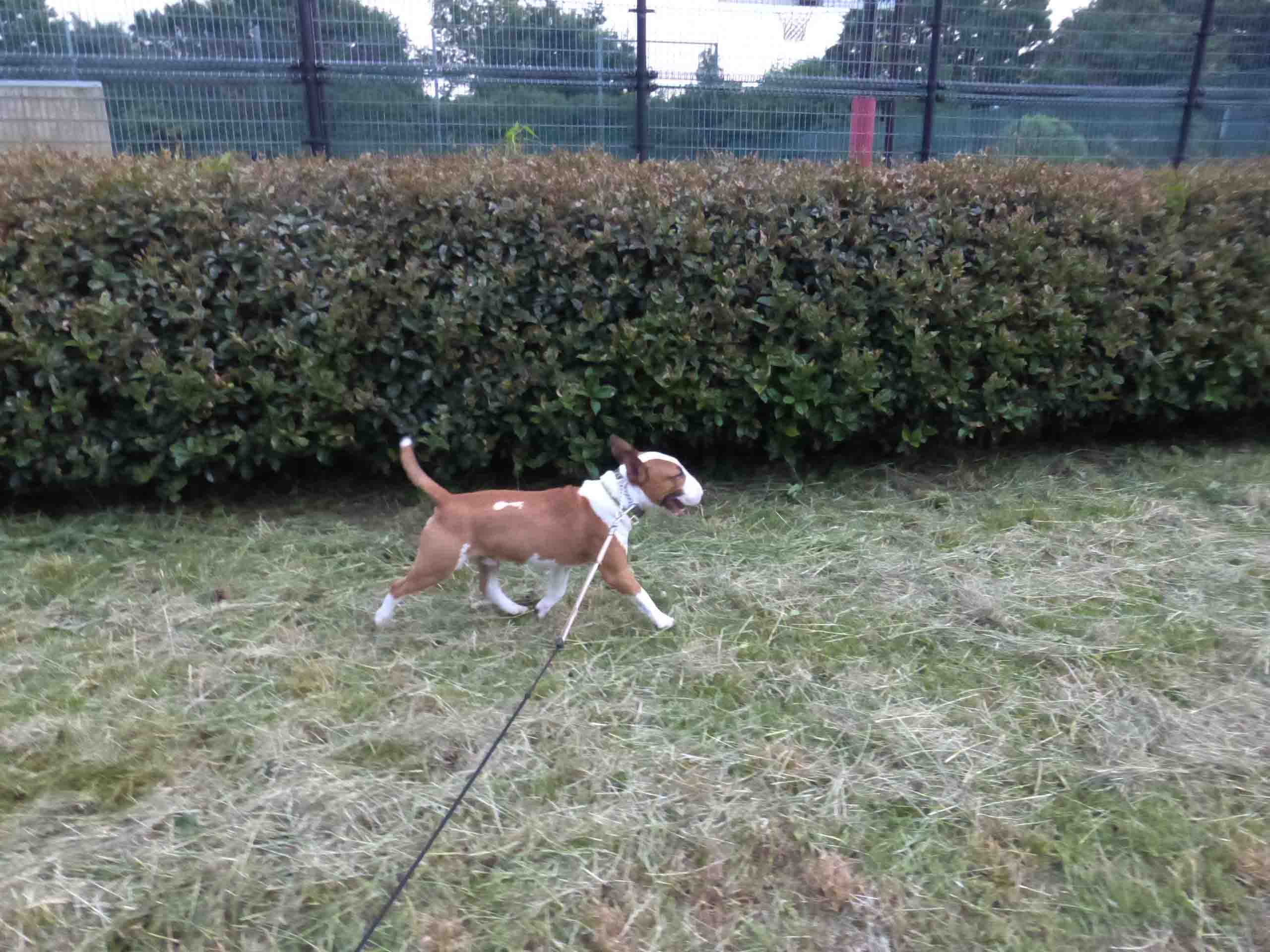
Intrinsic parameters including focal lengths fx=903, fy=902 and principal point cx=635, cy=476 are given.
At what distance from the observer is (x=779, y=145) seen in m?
9.38

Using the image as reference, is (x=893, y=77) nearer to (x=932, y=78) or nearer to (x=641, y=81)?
(x=932, y=78)

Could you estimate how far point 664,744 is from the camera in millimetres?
3107

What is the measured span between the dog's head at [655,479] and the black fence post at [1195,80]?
30.0 ft

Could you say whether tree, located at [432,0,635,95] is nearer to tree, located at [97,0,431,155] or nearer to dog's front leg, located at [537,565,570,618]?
tree, located at [97,0,431,155]

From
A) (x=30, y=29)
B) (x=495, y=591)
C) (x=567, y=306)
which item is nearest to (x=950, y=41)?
(x=567, y=306)

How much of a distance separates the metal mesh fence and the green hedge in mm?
1470

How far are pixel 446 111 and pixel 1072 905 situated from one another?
813 centimetres

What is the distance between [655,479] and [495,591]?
0.93 metres

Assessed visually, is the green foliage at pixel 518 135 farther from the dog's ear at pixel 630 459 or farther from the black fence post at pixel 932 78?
the dog's ear at pixel 630 459

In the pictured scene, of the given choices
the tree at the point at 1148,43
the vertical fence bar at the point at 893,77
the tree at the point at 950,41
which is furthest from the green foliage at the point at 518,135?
the tree at the point at 1148,43

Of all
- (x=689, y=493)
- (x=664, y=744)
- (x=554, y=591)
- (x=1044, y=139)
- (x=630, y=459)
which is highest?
(x=1044, y=139)

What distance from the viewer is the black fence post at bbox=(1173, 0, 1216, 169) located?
9.90 meters

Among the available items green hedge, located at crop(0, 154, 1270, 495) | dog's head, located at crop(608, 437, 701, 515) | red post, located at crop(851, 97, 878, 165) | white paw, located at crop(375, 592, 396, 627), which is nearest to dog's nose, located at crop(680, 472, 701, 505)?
dog's head, located at crop(608, 437, 701, 515)

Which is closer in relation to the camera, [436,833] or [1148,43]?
[436,833]
